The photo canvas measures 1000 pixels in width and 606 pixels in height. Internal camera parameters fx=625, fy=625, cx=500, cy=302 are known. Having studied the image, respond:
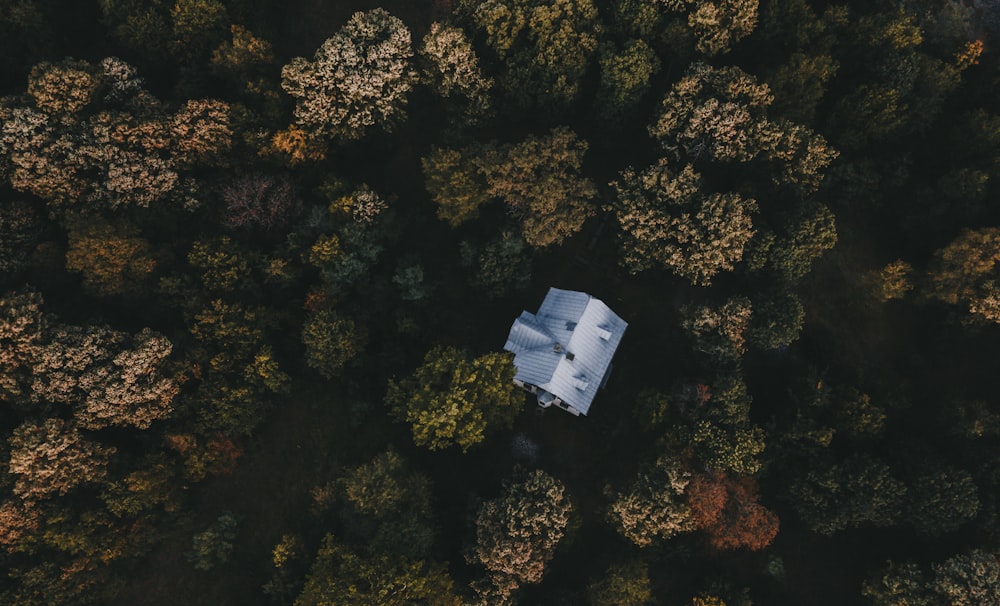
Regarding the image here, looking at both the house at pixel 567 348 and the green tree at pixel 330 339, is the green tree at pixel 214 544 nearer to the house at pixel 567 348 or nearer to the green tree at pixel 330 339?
the green tree at pixel 330 339

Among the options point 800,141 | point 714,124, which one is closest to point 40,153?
point 714,124

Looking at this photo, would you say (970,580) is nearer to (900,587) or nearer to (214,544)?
(900,587)

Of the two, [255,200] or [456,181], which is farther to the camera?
[456,181]

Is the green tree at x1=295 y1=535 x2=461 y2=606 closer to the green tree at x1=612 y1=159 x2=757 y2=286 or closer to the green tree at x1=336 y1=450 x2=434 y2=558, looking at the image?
the green tree at x1=336 y1=450 x2=434 y2=558

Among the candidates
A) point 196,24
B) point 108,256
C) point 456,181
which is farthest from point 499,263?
point 196,24

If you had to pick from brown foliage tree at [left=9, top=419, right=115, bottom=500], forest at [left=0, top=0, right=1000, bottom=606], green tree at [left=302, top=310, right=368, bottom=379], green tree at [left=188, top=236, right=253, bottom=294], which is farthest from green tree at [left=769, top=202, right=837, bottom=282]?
brown foliage tree at [left=9, top=419, right=115, bottom=500]

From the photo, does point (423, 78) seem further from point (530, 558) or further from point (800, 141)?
point (530, 558)
